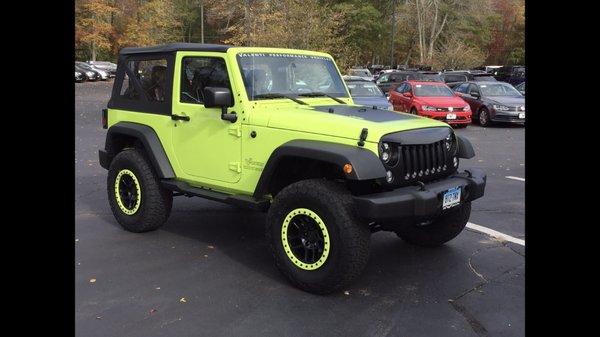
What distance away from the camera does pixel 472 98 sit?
19031mm

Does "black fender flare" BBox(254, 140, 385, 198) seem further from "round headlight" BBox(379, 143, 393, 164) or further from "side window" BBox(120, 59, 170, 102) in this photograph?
"side window" BBox(120, 59, 170, 102)

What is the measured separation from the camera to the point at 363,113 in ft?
16.1

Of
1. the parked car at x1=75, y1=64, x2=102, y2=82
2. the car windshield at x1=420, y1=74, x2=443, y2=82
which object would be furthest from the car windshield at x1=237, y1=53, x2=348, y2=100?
the parked car at x1=75, y1=64, x2=102, y2=82

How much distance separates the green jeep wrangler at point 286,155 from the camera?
4234 millimetres

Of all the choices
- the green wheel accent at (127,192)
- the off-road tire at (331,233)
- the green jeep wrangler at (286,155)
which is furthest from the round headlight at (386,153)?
the green wheel accent at (127,192)

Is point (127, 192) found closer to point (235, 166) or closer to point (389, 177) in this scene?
point (235, 166)

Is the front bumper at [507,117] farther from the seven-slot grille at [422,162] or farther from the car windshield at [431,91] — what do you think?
the seven-slot grille at [422,162]

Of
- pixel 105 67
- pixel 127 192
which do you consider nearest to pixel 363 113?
pixel 127 192

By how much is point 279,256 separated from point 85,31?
175 feet

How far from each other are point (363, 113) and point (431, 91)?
1370 cm

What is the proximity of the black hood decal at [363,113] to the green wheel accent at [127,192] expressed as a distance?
89.9 inches

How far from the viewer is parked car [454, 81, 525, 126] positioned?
57.2 feet

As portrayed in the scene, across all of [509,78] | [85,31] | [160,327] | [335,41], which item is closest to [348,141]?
[160,327]

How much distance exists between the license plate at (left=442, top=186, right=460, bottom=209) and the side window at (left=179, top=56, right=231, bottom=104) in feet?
7.16
